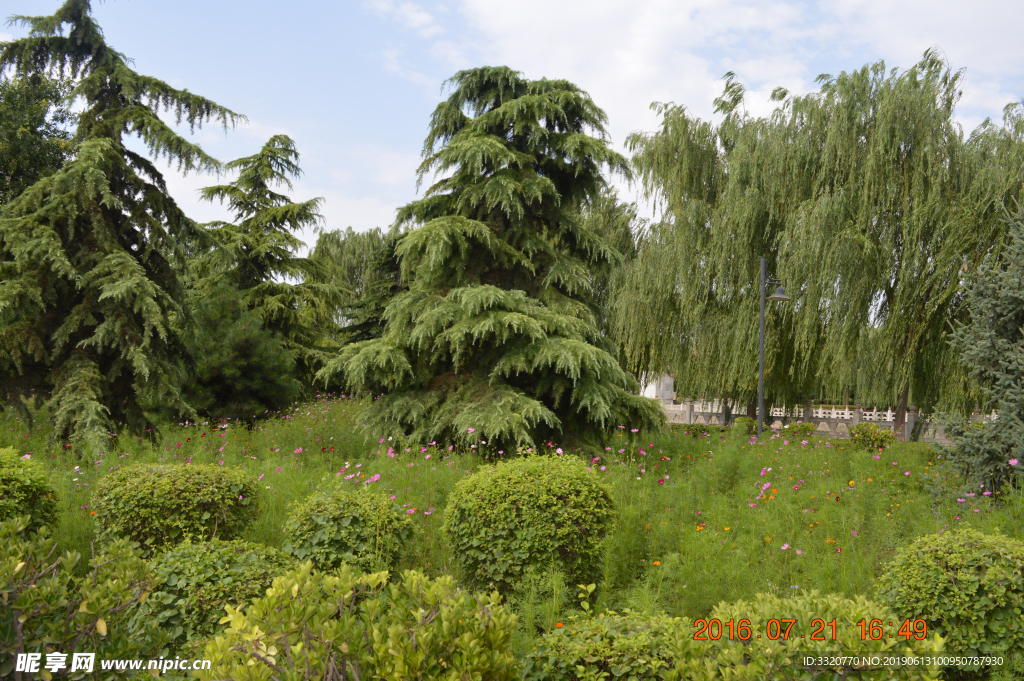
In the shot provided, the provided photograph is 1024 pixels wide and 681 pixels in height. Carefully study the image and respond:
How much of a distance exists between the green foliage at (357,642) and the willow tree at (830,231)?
1020cm

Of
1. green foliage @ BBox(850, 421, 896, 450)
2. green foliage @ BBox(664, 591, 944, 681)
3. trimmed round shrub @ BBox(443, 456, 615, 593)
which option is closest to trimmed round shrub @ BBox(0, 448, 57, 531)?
trimmed round shrub @ BBox(443, 456, 615, 593)

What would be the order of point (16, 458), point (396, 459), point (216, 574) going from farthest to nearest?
point (396, 459), point (16, 458), point (216, 574)

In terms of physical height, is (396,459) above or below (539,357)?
below

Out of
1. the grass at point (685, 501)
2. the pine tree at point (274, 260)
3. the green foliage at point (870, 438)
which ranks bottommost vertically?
the grass at point (685, 501)

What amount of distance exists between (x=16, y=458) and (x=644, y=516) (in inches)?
210

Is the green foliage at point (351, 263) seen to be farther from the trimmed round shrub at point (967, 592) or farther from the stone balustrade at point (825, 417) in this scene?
the trimmed round shrub at point (967, 592)

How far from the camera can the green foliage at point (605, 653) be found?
2352mm

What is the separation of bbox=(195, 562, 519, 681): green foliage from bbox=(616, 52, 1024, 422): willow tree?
10198 millimetres

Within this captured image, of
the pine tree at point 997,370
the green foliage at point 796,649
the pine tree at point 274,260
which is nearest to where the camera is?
the green foliage at point 796,649

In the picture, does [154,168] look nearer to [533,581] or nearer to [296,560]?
[296,560]

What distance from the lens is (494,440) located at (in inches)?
308

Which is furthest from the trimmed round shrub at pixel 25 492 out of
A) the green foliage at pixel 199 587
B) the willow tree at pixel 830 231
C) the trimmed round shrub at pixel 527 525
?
the willow tree at pixel 830 231

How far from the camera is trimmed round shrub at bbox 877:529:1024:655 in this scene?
3090mm

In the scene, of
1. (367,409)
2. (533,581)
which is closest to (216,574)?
(533,581)
